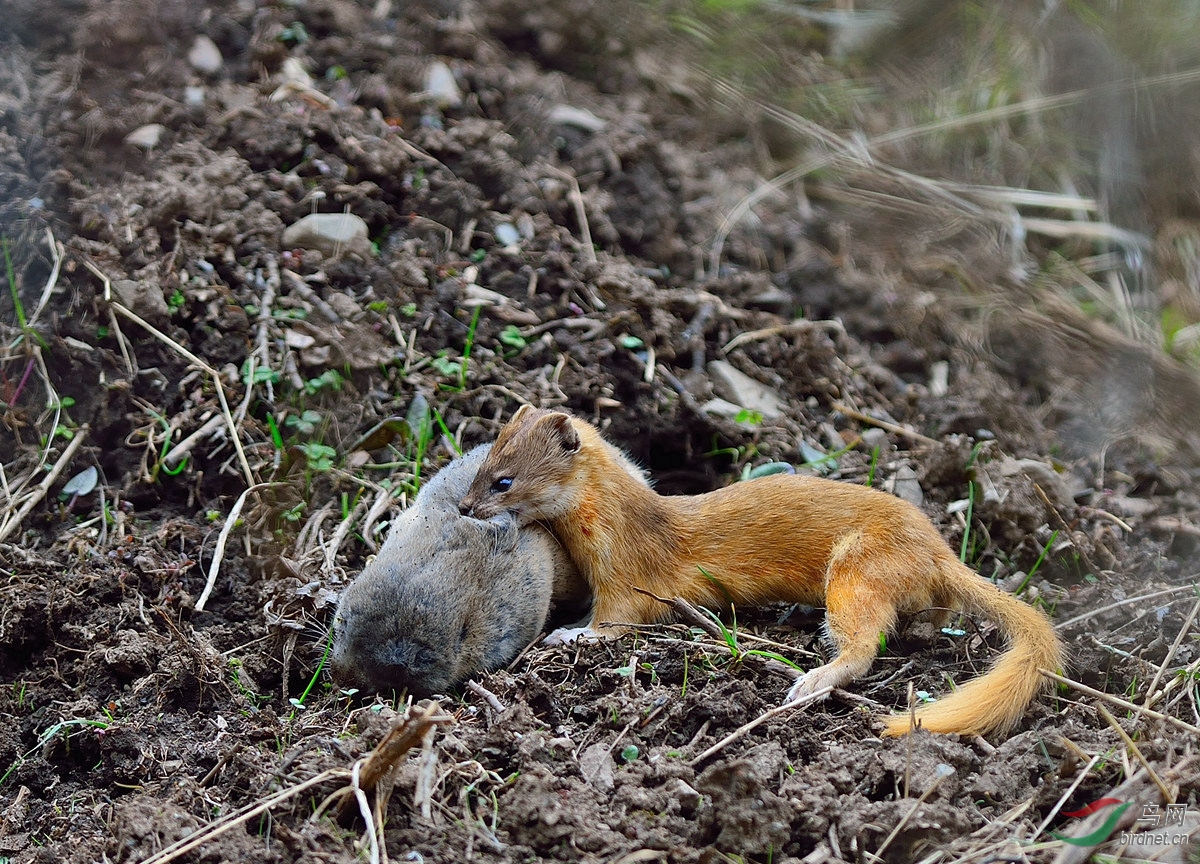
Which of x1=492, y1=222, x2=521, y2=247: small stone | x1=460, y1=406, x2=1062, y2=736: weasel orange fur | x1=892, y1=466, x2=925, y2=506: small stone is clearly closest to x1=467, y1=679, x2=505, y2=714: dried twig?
x1=460, y1=406, x2=1062, y2=736: weasel orange fur

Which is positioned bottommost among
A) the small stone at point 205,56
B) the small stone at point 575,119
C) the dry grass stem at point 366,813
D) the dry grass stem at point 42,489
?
the dry grass stem at point 42,489

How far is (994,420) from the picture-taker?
594 centimetres

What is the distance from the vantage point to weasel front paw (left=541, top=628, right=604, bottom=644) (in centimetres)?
424

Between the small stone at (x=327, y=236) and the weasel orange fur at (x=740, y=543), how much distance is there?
173 centimetres

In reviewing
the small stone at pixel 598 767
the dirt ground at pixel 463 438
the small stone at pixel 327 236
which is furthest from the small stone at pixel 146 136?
the small stone at pixel 598 767

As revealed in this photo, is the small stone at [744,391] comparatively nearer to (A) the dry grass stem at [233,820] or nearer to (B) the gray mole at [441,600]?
(B) the gray mole at [441,600]

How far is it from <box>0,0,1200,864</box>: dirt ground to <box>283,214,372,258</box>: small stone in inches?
1.2

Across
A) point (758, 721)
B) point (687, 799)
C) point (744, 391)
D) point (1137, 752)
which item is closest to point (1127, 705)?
point (1137, 752)

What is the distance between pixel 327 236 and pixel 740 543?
2.88 meters

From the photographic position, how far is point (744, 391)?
5809 mm

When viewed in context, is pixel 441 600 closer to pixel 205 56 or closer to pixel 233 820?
pixel 233 820

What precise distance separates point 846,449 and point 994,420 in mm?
979

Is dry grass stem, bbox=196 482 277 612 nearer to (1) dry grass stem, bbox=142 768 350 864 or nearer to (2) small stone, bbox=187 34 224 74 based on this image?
(1) dry grass stem, bbox=142 768 350 864

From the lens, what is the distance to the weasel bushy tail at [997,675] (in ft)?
11.9
